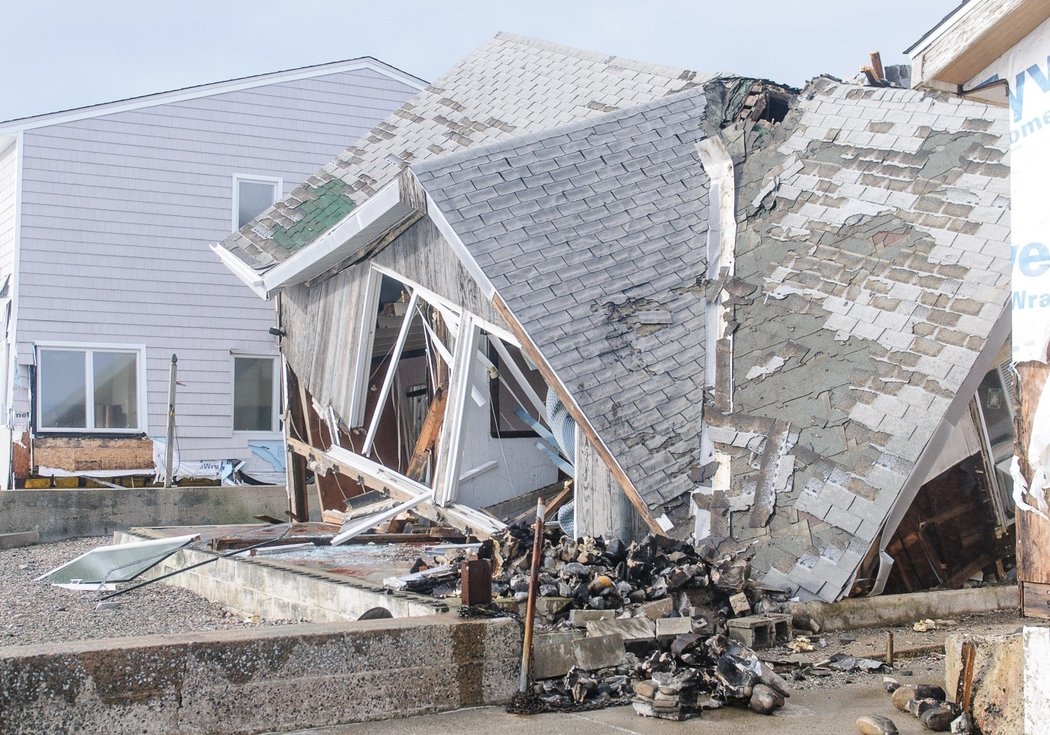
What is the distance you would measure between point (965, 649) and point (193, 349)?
1546 centimetres

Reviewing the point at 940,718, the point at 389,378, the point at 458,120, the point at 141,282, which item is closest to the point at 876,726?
the point at 940,718

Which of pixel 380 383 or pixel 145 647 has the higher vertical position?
pixel 380 383

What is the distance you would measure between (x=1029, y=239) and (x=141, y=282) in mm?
16134

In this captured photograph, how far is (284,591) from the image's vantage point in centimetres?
832

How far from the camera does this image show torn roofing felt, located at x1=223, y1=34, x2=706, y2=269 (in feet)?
40.4

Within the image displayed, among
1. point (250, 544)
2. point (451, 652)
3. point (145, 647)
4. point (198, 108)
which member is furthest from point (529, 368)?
point (198, 108)

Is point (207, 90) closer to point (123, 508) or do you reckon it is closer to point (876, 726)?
point (123, 508)

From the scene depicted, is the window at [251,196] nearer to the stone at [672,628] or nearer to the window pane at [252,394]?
the window pane at [252,394]

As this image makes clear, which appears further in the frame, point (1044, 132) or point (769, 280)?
point (769, 280)

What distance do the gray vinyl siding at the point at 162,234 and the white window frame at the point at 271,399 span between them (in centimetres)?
7

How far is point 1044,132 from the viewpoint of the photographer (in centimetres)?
407

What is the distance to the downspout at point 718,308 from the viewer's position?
806 centimetres

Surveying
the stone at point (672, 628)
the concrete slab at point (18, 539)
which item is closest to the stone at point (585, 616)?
the stone at point (672, 628)

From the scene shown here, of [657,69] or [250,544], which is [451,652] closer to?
[250,544]
